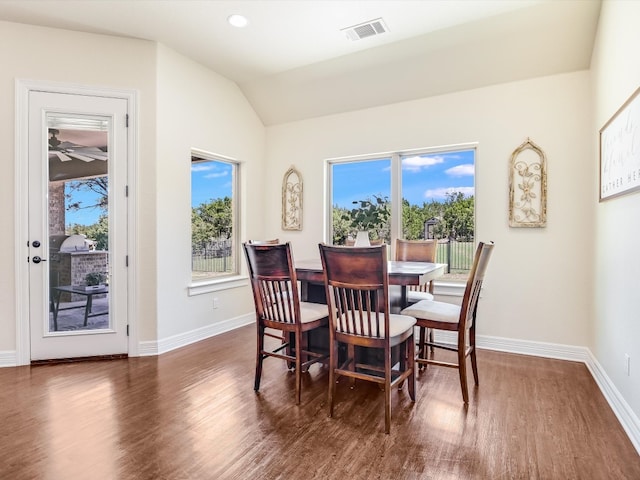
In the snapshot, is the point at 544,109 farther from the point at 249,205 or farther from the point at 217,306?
the point at 217,306

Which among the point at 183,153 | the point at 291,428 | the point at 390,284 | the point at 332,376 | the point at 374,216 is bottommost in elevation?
the point at 291,428

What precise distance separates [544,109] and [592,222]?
3.62 feet

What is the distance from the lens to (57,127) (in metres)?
3.38

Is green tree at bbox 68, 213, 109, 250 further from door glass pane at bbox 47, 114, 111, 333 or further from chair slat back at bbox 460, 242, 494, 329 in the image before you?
chair slat back at bbox 460, 242, 494, 329

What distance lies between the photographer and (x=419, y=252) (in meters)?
3.69

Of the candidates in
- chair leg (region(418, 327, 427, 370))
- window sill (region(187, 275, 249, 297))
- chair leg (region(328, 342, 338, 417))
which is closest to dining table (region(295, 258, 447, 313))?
chair leg (region(418, 327, 427, 370))

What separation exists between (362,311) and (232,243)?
2791 mm

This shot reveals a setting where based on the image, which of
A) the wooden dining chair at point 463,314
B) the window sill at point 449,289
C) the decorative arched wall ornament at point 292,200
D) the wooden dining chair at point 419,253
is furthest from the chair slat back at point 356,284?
the decorative arched wall ornament at point 292,200

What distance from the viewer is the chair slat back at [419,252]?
12.0 ft

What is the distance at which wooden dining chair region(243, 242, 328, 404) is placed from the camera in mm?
2529

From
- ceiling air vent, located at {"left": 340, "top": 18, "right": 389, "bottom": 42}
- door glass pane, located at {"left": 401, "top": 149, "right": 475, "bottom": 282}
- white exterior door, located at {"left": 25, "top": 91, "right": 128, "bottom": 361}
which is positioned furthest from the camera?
door glass pane, located at {"left": 401, "top": 149, "right": 475, "bottom": 282}

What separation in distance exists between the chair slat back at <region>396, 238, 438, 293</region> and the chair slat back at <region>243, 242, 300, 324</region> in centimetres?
150

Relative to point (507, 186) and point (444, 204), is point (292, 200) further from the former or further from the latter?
point (507, 186)

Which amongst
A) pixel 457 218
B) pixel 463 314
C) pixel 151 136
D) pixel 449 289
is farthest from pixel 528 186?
pixel 151 136
